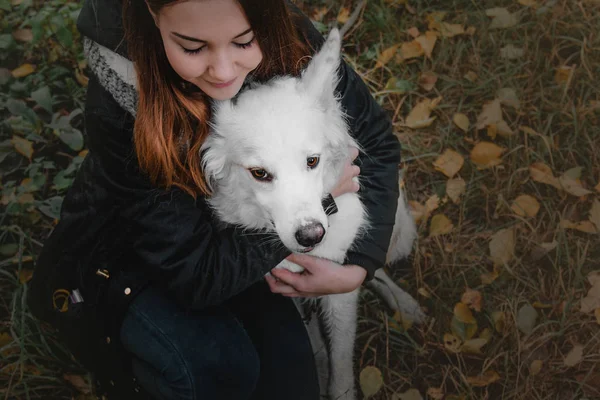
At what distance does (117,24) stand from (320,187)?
2.34ft

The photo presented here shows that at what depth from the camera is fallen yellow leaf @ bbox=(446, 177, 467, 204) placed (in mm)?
2562

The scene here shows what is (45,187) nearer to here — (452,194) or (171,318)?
(171,318)

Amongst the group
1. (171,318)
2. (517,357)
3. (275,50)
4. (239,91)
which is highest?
(275,50)

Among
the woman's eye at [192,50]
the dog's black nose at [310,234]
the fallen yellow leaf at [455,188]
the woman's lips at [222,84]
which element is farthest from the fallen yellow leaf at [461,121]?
the woman's eye at [192,50]

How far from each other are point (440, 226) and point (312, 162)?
116 cm

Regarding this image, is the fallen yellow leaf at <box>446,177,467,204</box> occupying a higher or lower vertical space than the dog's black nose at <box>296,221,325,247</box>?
lower

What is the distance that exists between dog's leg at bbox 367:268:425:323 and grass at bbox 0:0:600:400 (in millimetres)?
57

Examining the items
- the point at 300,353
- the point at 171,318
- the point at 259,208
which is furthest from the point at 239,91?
the point at 300,353

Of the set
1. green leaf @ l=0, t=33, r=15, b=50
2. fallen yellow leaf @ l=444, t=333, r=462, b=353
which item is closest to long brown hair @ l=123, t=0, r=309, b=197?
fallen yellow leaf @ l=444, t=333, r=462, b=353

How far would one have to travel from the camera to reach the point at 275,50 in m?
1.51

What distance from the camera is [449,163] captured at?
2.62m

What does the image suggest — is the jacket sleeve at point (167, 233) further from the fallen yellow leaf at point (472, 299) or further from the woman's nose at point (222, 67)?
the fallen yellow leaf at point (472, 299)

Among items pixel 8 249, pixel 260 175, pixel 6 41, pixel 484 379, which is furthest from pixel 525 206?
pixel 6 41

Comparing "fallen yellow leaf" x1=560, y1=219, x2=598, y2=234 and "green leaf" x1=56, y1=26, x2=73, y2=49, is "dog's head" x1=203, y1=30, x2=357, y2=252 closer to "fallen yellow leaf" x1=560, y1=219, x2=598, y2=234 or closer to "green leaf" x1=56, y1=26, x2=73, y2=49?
"fallen yellow leaf" x1=560, y1=219, x2=598, y2=234
